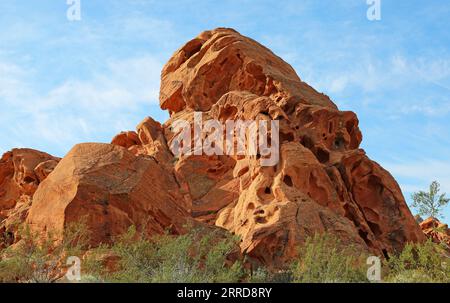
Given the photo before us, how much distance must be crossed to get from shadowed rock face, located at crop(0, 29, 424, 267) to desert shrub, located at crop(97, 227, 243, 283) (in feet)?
5.62

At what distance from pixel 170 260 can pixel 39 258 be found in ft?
10.6

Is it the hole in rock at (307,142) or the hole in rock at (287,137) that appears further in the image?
the hole in rock at (307,142)

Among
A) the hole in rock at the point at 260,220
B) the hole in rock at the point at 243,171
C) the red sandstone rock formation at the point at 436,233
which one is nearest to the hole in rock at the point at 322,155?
the hole in rock at the point at 243,171

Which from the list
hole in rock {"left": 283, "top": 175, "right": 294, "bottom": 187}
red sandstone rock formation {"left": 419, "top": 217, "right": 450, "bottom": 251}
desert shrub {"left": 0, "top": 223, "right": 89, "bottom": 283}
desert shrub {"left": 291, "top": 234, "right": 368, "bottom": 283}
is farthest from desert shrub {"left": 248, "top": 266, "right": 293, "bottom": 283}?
red sandstone rock formation {"left": 419, "top": 217, "right": 450, "bottom": 251}

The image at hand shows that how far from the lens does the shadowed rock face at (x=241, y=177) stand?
17906 mm

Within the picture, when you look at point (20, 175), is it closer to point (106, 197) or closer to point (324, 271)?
point (106, 197)

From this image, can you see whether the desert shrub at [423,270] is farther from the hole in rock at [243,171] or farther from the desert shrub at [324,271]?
the hole in rock at [243,171]

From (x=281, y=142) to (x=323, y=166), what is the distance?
92.5 inches

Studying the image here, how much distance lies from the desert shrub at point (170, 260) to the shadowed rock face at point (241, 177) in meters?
1.71

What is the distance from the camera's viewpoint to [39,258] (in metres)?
13.8

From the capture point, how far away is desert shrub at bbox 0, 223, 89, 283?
13.8 metres

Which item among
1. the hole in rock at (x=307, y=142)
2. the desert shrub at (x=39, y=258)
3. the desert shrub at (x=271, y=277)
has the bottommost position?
the desert shrub at (x=271, y=277)

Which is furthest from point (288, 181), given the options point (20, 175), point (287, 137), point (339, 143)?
point (20, 175)
